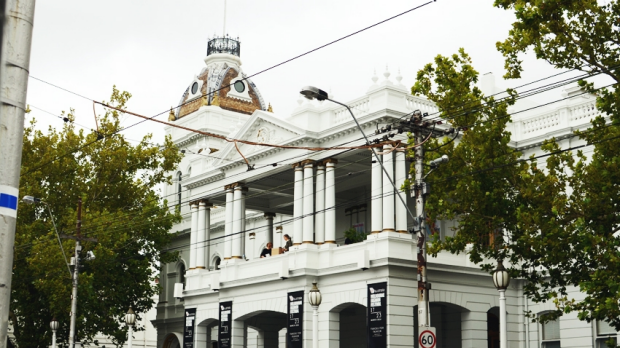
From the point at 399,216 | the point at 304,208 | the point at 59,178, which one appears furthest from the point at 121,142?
the point at 399,216

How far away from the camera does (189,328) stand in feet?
128

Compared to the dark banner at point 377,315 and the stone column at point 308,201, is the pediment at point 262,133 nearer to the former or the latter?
the stone column at point 308,201

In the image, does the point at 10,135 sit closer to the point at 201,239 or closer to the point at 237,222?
the point at 237,222

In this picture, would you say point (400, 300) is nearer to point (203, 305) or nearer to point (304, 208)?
point (304, 208)

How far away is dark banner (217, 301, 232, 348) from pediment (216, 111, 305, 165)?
21.3ft

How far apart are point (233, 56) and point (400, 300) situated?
3303 cm

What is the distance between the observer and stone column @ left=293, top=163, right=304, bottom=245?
3300 cm

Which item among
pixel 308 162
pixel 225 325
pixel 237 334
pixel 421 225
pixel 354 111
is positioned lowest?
pixel 237 334

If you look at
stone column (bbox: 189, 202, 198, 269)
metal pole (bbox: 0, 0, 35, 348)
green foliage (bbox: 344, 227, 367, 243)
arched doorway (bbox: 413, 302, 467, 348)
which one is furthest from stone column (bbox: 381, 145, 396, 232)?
metal pole (bbox: 0, 0, 35, 348)

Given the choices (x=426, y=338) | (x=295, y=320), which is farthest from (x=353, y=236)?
(x=426, y=338)

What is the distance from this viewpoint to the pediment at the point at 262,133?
34.0 meters

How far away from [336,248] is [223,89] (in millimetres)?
27056

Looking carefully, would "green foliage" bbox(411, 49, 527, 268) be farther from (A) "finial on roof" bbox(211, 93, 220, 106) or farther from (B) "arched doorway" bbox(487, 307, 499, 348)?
(A) "finial on roof" bbox(211, 93, 220, 106)

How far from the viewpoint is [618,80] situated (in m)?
19.0
